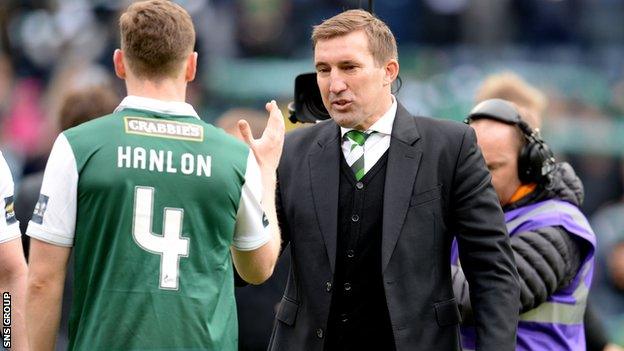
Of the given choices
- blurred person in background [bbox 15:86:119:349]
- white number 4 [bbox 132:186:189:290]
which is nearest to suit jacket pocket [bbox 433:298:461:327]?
white number 4 [bbox 132:186:189:290]

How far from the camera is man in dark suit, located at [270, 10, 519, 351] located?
15.9 feet

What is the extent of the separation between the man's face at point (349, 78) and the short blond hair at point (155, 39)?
0.66 m

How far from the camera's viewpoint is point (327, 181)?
16.5 feet

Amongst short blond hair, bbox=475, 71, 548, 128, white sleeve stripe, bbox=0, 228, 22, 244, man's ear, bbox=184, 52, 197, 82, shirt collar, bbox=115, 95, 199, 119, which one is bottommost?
white sleeve stripe, bbox=0, 228, 22, 244

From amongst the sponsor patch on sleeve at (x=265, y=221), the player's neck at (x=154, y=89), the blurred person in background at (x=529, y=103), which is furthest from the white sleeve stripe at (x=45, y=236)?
the blurred person in background at (x=529, y=103)

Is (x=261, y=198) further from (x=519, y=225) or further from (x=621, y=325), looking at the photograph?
(x=621, y=325)

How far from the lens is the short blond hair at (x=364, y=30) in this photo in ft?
16.3

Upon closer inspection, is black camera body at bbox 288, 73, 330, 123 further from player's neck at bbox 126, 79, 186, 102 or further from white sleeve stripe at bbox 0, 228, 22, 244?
white sleeve stripe at bbox 0, 228, 22, 244

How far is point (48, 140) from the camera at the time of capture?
1309 cm

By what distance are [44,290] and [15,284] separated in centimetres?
86

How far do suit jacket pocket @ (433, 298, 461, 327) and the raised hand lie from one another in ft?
2.64

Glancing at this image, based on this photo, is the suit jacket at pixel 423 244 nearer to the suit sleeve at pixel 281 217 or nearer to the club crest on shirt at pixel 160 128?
the suit sleeve at pixel 281 217

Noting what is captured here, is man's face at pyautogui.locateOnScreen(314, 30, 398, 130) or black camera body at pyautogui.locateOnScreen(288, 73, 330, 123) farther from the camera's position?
black camera body at pyautogui.locateOnScreen(288, 73, 330, 123)

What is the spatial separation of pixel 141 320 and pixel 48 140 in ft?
29.6
